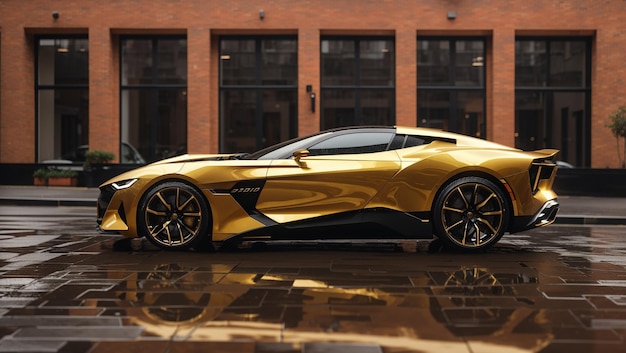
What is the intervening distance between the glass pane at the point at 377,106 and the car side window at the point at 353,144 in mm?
15431

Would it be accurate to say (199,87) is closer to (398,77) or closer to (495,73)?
Answer: (398,77)

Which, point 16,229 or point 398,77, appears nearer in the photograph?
point 16,229

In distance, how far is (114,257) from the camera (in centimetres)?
723

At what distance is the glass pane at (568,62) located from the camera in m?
23.3

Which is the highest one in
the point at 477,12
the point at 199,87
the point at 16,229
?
the point at 477,12

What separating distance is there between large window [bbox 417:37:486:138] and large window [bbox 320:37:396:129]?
103 cm

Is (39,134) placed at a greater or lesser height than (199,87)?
lesser

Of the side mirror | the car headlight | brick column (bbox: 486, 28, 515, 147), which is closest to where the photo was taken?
the side mirror

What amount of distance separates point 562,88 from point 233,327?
21119 millimetres

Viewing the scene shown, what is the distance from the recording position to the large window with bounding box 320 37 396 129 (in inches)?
914

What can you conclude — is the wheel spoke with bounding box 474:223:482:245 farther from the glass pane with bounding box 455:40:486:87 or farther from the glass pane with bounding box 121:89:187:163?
the glass pane with bounding box 121:89:187:163

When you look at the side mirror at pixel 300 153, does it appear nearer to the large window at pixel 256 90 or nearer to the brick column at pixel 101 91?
the large window at pixel 256 90

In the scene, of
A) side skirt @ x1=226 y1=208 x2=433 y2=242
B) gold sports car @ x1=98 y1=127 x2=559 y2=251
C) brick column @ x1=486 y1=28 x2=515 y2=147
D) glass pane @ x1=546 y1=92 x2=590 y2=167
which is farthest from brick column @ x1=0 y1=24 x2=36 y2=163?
side skirt @ x1=226 y1=208 x2=433 y2=242

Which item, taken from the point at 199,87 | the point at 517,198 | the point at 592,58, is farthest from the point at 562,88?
the point at 517,198
